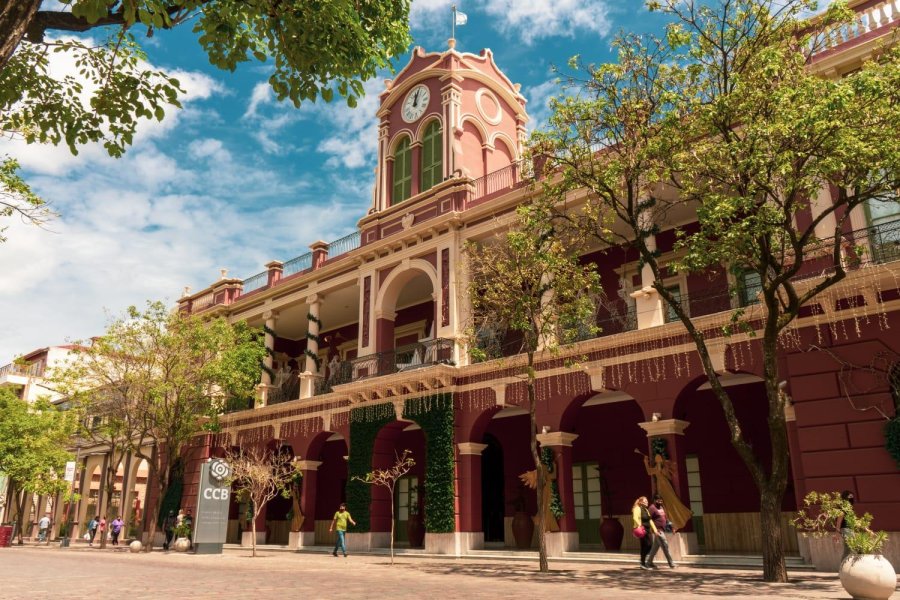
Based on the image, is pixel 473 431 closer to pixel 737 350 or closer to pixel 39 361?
pixel 737 350

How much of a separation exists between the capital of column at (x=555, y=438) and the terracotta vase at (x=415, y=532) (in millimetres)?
6642

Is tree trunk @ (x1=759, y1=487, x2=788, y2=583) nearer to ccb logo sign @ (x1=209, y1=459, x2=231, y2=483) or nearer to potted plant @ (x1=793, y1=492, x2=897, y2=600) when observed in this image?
potted plant @ (x1=793, y1=492, x2=897, y2=600)

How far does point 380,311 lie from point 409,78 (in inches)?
364

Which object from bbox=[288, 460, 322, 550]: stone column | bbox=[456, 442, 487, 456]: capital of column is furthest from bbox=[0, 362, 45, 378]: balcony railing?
bbox=[456, 442, 487, 456]: capital of column

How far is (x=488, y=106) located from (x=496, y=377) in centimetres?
1158

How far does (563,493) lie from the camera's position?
57.8 feet

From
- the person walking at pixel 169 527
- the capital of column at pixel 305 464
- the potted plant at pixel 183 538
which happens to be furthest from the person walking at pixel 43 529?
the capital of column at pixel 305 464

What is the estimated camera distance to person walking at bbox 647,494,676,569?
14.0m

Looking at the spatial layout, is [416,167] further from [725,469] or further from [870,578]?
[870,578]

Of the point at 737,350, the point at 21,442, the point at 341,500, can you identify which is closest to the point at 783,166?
the point at 737,350

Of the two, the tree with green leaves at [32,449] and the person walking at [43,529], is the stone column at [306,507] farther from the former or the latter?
the person walking at [43,529]

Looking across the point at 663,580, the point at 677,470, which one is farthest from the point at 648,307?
the point at 663,580

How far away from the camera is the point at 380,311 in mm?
23547

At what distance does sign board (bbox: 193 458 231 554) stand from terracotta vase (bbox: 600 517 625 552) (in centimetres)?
1200
